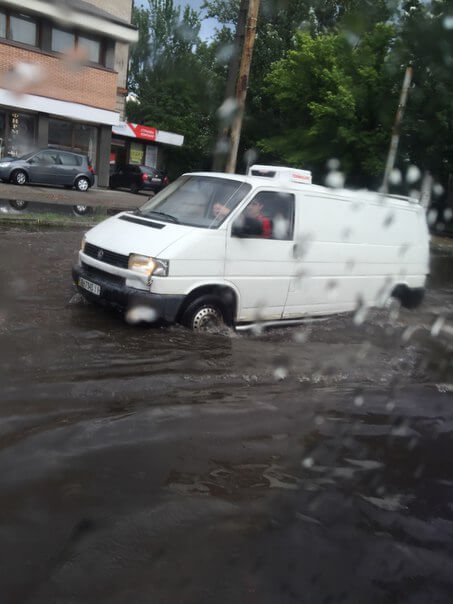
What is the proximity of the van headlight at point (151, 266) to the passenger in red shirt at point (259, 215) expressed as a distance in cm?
112

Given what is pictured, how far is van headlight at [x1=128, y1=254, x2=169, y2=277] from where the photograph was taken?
207 inches

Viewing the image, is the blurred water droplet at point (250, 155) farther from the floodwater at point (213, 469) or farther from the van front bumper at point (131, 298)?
the floodwater at point (213, 469)

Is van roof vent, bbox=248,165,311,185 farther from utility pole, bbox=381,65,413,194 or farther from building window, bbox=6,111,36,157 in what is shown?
building window, bbox=6,111,36,157

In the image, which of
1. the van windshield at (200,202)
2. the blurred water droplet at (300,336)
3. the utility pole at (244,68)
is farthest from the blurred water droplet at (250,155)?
the blurred water droplet at (300,336)

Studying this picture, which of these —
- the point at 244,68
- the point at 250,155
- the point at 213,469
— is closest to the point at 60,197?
the point at 250,155

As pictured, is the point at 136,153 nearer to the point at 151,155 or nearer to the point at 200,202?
the point at 151,155

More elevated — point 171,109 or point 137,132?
point 171,109

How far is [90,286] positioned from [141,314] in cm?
73

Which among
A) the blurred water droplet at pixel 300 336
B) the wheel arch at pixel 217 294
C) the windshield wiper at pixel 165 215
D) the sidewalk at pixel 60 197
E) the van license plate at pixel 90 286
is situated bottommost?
the sidewalk at pixel 60 197

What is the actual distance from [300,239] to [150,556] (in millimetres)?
4238

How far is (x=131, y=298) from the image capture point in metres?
5.31

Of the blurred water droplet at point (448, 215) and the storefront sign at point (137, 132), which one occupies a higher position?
the storefront sign at point (137, 132)

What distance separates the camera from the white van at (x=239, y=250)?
5.37 m

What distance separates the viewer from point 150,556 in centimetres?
253
